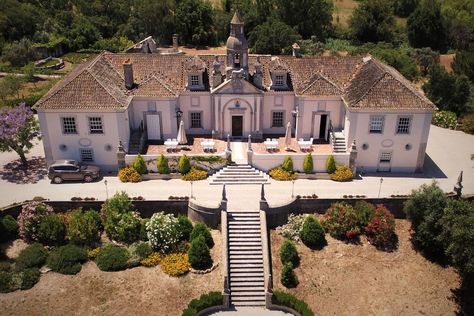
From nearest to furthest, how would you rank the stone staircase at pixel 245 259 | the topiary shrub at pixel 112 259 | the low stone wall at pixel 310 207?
the stone staircase at pixel 245 259
the topiary shrub at pixel 112 259
the low stone wall at pixel 310 207

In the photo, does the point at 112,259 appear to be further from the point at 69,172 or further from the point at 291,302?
the point at 291,302

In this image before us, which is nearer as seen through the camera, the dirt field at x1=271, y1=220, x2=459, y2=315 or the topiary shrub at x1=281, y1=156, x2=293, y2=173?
the dirt field at x1=271, y1=220, x2=459, y2=315

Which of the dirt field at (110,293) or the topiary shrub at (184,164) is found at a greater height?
the topiary shrub at (184,164)

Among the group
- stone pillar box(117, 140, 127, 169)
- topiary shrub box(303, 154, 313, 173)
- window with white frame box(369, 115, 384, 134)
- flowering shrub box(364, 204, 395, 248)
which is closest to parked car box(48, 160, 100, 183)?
stone pillar box(117, 140, 127, 169)

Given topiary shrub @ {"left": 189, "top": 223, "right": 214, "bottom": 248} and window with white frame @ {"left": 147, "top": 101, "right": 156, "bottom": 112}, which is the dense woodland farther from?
topiary shrub @ {"left": 189, "top": 223, "right": 214, "bottom": 248}

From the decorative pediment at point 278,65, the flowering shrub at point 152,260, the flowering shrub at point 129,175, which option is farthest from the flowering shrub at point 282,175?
the flowering shrub at point 152,260

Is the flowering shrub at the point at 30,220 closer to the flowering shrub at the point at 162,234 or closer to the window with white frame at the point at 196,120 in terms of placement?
the flowering shrub at the point at 162,234
